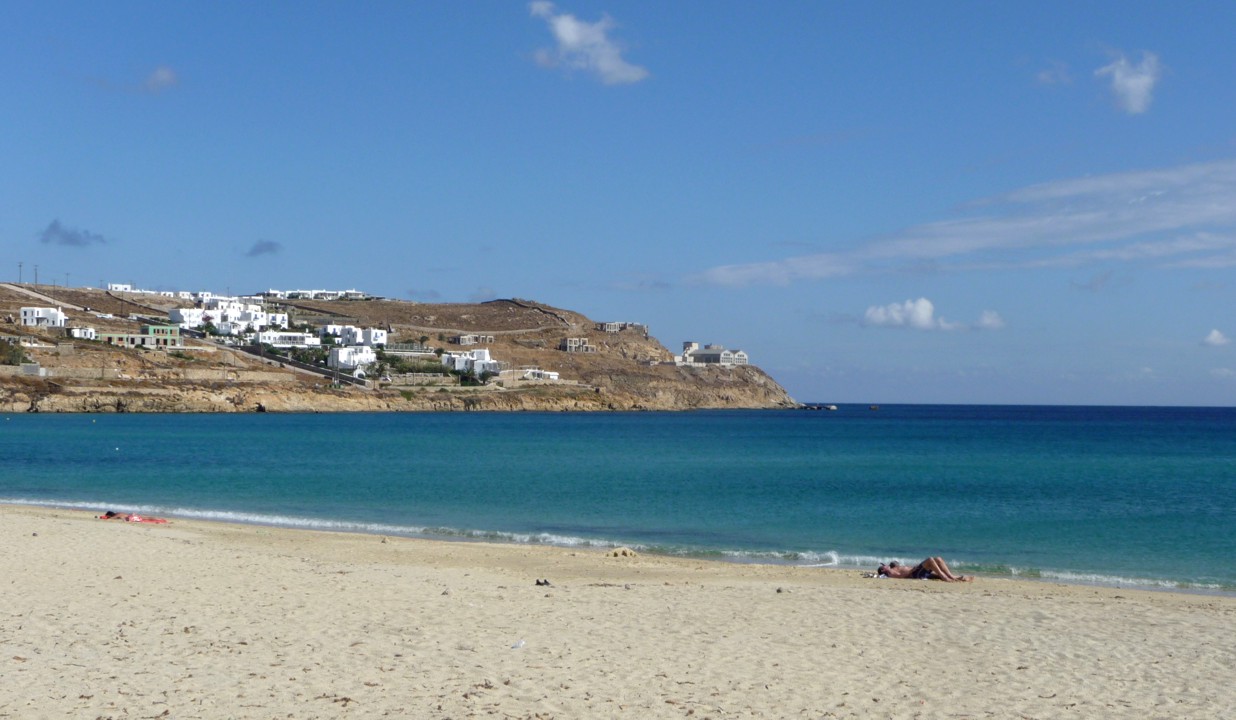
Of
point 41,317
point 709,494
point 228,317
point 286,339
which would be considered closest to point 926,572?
point 709,494

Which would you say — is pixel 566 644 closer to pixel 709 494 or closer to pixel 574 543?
pixel 574 543

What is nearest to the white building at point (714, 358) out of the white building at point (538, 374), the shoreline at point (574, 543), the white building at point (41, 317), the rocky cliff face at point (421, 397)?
the rocky cliff face at point (421, 397)

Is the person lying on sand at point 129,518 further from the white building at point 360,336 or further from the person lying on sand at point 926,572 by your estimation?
the white building at point 360,336

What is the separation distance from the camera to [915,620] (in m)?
12.1

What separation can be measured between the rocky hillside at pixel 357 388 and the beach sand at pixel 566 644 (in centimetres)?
8828

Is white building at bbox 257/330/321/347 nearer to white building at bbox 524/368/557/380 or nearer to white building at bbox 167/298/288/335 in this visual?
white building at bbox 167/298/288/335

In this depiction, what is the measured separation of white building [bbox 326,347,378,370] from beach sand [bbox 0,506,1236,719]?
117 m

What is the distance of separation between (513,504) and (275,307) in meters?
167

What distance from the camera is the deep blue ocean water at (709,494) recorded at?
2206cm

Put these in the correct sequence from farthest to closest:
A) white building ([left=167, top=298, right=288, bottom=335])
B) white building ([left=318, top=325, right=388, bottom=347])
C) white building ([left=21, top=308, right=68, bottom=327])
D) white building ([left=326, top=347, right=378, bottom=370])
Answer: white building ([left=167, top=298, right=288, bottom=335]) < white building ([left=318, top=325, right=388, bottom=347]) < white building ([left=326, top=347, right=378, bottom=370]) < white building ([left=21, top=308, right=68, bottom=327])

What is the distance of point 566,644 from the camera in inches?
405

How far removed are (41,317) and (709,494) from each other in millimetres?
111417

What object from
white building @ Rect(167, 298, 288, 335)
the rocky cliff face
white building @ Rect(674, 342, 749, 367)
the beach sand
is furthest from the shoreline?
white building @ Rect(674, 342, 749, 367)

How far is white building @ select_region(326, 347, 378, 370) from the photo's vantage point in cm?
13050
